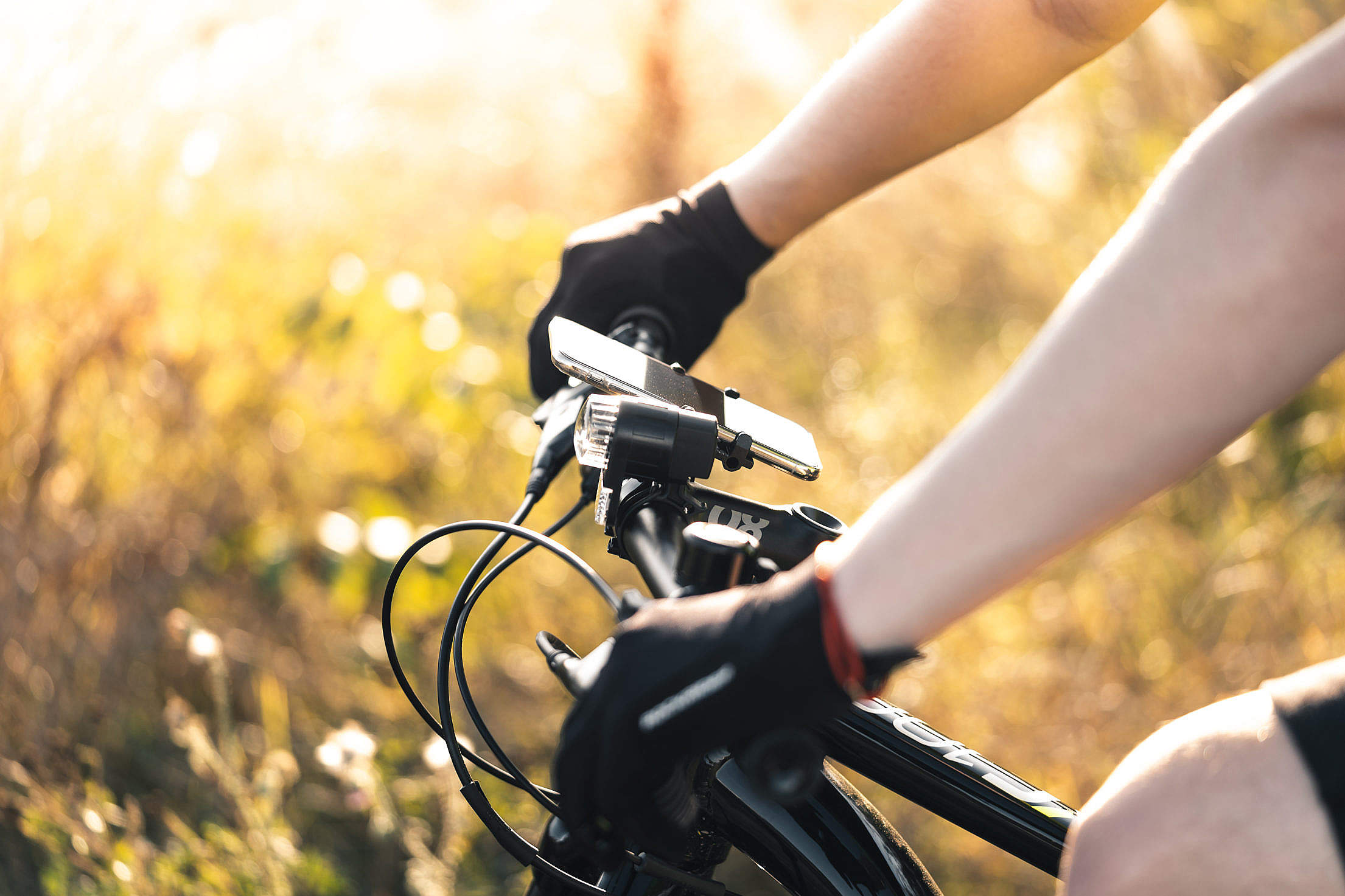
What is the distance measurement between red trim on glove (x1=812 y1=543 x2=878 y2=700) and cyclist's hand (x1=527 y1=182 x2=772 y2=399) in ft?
1.82

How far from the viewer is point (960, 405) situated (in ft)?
9.78

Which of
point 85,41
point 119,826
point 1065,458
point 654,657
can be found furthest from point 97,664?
point 1065,458

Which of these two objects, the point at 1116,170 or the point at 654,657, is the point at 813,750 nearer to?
the point at 654,657

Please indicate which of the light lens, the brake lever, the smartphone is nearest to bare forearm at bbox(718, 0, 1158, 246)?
the smartphone

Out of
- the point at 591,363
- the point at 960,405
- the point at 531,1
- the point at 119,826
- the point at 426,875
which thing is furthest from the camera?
the point at 531,1

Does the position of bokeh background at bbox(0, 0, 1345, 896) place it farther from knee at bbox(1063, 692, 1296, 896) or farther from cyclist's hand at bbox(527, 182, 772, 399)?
knee at bbox(1063, 692, 1296, 896)

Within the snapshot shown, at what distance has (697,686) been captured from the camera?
0.57 metres

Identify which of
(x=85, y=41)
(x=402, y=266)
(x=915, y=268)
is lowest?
(x=85, y=41)

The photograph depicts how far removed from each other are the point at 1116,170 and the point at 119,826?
333 cm

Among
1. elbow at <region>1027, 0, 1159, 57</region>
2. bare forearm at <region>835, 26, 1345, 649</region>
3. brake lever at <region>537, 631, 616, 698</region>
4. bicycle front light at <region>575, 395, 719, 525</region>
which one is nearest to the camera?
bare forearm at <region>835, 26, 1345, 649</region>

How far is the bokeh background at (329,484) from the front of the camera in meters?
1.94

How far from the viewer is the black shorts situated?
55 cm

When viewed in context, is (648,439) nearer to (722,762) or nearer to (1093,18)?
(722,762)

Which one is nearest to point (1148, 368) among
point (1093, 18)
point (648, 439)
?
point (648, 439)
